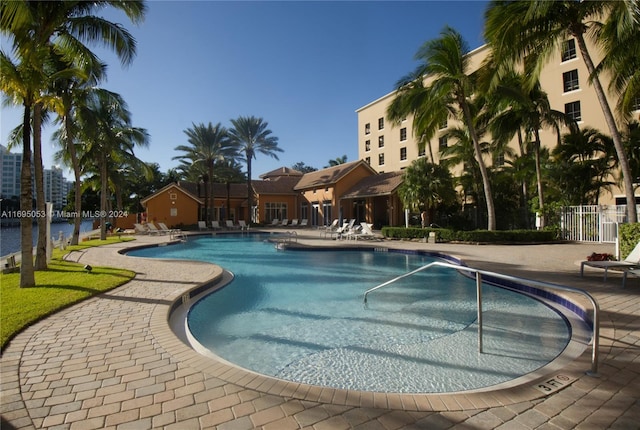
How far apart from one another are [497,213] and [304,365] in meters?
21.1

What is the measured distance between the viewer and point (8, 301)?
20.3 ft

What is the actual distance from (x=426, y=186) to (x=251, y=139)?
2191cm

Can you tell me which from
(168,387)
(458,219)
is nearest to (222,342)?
(168,387)

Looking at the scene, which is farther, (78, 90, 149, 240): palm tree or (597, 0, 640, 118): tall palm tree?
(78, 90, 149, 240): palm tree

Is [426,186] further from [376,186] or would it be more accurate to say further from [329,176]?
[329,176]

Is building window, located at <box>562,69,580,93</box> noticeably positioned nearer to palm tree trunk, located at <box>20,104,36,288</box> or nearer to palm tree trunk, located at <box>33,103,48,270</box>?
palm tree trunk, located at <box>33,103,48,270</box>

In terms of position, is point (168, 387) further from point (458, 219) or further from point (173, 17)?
point (458, 219)

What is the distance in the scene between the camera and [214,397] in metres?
2.94

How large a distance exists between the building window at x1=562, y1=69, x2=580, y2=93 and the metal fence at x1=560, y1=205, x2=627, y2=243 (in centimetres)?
1501

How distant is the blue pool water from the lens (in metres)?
4.28

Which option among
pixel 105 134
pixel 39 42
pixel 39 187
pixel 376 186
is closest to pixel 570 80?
pixel 376 186

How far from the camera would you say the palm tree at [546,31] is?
34.2ft

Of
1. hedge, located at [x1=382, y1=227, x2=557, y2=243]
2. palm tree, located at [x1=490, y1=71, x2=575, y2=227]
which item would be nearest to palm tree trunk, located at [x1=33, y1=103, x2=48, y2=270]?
hedge, located at [x1=382, y1=227, x2=557, y2=243]

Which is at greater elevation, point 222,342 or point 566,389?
point 566,389
